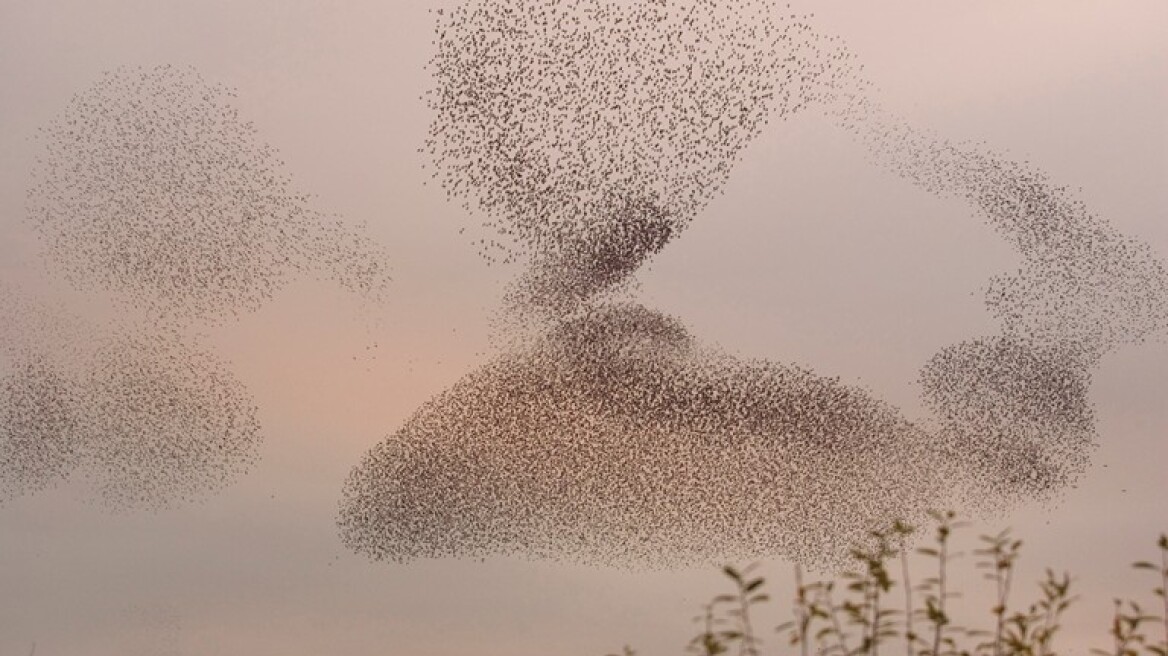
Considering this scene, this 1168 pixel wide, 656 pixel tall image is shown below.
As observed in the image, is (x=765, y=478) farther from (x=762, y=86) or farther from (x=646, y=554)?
(x=762, y=86)

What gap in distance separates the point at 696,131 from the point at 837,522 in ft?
10.0

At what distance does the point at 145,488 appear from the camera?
36.0 ft

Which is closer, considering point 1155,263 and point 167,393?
point 1155,263

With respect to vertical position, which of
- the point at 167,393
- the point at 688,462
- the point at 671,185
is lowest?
the point at 688,462

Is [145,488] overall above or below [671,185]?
below

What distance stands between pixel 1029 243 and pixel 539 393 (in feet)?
12.5

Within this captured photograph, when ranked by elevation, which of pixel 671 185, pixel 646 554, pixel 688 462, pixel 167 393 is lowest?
pixel 646 554

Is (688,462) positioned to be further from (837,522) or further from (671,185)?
(671,185)

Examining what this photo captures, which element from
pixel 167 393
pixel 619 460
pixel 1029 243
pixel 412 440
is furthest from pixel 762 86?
pixel 167 393

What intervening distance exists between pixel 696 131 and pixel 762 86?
575 mm

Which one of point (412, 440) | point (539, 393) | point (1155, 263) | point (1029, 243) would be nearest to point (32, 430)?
point (412, 440)

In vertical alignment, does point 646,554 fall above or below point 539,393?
below

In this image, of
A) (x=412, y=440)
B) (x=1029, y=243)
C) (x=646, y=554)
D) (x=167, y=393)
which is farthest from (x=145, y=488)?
(x=1029, y=243)

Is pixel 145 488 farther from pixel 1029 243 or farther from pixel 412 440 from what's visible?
pixel 1029 243
